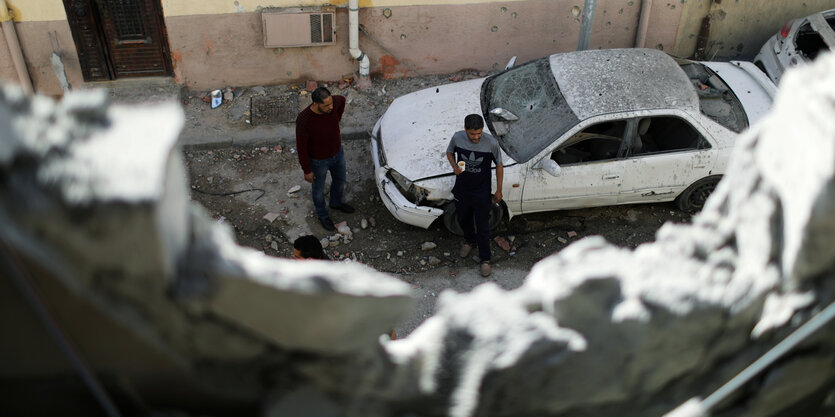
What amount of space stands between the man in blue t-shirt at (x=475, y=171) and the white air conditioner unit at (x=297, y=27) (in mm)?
3465

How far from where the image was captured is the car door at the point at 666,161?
655cm

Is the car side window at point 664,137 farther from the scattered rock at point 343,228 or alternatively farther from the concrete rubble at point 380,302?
the concrete rubble at point 380,302

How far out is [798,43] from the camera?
341 inches

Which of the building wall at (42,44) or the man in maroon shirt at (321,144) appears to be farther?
the building wall at (42,44)

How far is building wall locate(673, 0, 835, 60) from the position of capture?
9.52m

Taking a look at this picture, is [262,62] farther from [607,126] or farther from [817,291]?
[817,291]

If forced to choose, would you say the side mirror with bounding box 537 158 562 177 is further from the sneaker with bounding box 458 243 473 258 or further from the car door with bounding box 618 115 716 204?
the sneaker with bounding box 458 243 473 258

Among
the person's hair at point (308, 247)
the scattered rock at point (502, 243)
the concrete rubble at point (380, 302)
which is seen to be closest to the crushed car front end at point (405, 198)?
the scattered rock at point (502, 243)

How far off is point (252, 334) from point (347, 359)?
1.03ft

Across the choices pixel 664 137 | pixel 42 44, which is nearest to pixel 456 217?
pixel 664 137

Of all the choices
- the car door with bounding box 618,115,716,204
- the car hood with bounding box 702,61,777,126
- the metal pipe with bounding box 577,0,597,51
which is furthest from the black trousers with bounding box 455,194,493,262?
the metal pipe with bounding box 577,0,597,51

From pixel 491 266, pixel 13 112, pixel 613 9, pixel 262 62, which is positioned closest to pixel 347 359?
pixel 13 112

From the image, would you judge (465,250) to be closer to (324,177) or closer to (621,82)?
(324,177)

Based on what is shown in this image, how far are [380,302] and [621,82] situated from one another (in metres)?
5.35
